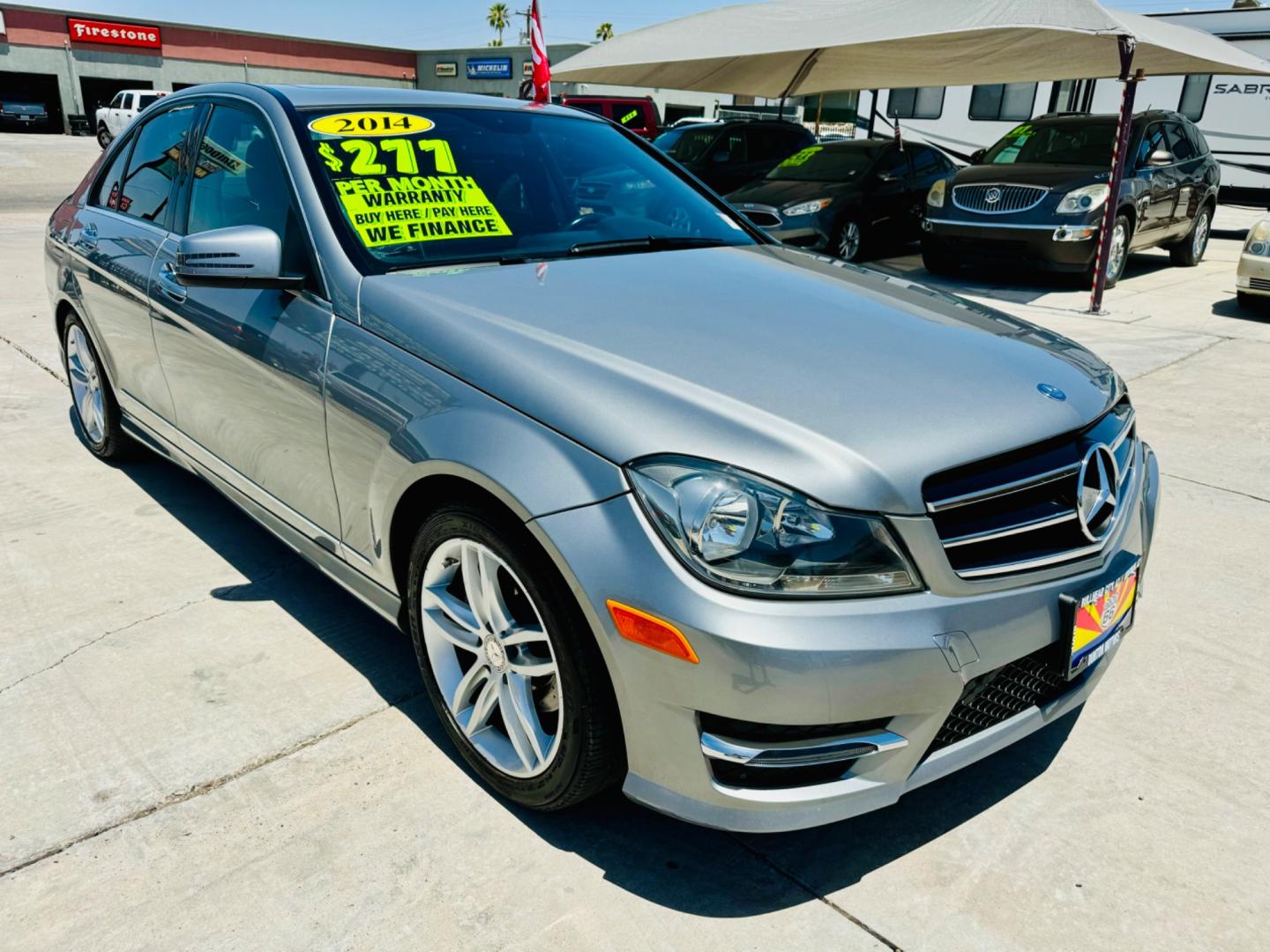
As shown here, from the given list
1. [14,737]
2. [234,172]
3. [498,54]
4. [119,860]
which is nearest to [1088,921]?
[119,860]

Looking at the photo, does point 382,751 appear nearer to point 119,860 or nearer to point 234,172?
point 119,860

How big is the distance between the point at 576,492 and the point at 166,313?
214cm

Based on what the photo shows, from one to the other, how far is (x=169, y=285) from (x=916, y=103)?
17997 millimetres

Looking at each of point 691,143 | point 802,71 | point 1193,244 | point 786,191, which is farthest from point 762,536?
point 802,71

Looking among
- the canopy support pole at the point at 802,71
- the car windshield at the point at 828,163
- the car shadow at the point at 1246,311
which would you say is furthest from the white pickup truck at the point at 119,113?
the car shadow at the point at 1246,311

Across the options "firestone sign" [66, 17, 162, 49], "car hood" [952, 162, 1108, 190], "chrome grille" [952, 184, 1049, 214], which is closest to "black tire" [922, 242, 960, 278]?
"chrome grille" [952, 184, 1049, 214]

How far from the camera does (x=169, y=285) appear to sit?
10.9 ft

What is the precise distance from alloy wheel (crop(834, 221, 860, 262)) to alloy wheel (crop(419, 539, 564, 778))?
935 cm

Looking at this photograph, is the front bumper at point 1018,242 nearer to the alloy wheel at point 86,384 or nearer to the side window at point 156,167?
the side window at point 156,167

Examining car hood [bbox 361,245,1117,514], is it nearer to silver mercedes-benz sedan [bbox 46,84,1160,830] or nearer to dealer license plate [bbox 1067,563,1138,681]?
silver mercedes-benz sedan [bbox 46,84,1160,830]

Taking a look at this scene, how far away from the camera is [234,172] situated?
314cm

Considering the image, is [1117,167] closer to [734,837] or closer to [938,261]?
[938,261]

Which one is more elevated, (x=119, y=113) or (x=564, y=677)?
(x=564, y=677)

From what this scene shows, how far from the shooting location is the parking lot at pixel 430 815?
2.03 meters
